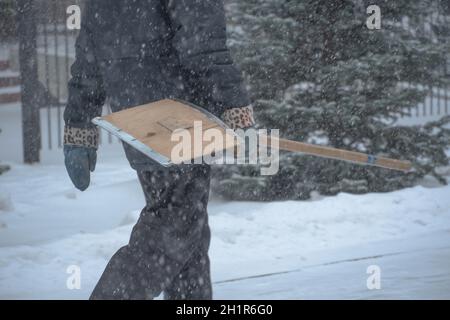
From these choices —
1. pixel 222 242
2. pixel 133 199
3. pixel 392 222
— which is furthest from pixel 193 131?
pixel 133 199

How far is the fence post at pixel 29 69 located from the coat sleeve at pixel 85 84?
164 inches

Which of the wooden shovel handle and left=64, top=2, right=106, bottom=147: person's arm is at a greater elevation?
left=64, top=2, right=106, bottom=147: person's arm

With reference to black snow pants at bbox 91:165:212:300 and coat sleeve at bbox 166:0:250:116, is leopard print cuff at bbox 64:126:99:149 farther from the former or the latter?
coat sleeve at bbox 166:0:250:116

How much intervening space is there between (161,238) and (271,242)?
1990mm

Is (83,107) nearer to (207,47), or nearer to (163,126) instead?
(163,126)

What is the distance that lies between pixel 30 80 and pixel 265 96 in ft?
8.05

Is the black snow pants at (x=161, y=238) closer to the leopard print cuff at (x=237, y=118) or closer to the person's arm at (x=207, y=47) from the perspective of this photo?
the leopard print cuff at (x=237, y=118)

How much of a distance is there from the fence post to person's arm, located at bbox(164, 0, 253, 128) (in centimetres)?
456

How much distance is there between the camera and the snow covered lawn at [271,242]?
158 inches

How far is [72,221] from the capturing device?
5.70 meters

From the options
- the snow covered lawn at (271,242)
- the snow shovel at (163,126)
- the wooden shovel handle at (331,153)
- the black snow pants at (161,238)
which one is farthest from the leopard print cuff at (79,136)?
the snow covered lawn at (271,242)

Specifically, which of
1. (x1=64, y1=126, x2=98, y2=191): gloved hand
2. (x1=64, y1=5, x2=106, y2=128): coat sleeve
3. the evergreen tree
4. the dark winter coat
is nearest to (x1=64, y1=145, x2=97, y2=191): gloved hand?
(x1=64, y1=126, x2=98, y2=191): gloved hand

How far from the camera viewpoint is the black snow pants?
2902 mm

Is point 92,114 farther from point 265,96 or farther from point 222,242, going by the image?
point 265,96
